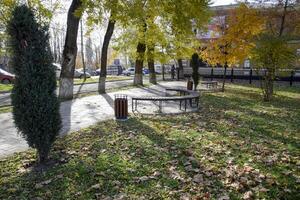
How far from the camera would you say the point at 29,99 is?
4.96 metres

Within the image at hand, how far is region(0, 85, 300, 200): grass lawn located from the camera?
427cm

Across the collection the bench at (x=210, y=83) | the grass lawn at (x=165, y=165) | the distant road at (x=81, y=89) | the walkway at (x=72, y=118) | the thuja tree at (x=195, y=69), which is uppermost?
the thuja tree at (x=195, y=69)

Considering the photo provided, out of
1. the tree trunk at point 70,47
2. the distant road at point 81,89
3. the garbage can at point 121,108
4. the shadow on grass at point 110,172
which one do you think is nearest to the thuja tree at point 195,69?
the distant road at point 81,89

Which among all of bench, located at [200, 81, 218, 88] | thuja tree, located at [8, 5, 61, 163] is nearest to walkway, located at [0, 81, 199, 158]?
thuja tree, located at [8, 5, 61, 163]

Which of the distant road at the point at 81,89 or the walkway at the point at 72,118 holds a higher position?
the walkway at the point at 72,118

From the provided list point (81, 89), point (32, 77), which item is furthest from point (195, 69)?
point (32, 77)

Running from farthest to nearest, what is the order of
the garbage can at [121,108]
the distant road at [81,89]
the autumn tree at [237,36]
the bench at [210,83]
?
the bench at [210,83] < the autumn tree at [237,36] < the distant road at [81,89] < the garbage can at [121,108]

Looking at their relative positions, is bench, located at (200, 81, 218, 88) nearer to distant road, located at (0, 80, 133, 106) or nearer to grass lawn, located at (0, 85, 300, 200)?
distant road, located at (0, 80, 133, 106)

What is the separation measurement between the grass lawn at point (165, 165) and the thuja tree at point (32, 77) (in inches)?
29.7

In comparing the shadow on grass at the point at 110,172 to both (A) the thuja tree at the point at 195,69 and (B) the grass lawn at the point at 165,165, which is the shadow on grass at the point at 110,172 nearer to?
(B) the grass lawn at the point at 165,165

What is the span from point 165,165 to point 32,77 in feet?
8.81

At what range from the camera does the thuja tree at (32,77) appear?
488 cm

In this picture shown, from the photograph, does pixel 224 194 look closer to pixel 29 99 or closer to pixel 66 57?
pixel 29 99

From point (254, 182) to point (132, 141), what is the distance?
3.03 metres
